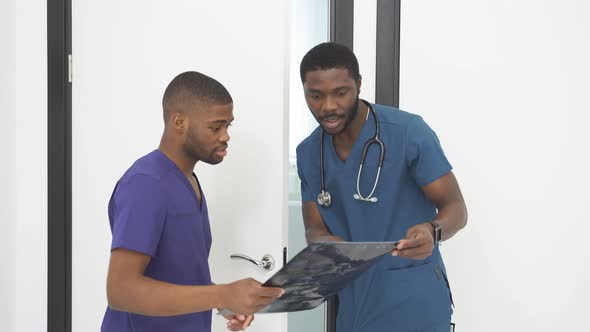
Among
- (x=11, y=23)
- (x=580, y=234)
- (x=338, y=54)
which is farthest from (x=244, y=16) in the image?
(x=580, y=234)

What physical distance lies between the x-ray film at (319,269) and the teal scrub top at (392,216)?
186mm

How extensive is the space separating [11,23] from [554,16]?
5.31 feet

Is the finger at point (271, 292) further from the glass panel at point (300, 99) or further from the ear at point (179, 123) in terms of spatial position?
the glass panel at point (300, 99)

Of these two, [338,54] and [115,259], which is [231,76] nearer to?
[338,54]

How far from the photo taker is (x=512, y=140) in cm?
152

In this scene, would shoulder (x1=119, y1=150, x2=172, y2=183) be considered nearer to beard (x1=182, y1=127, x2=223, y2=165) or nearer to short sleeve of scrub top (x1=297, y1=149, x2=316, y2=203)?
beard (x1=182, y1=127, x2=223, y2=165)

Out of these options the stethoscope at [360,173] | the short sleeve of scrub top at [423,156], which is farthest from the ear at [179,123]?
the short sleeve of scrub top at [423,156]

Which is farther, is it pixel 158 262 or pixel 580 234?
pixel 580 234

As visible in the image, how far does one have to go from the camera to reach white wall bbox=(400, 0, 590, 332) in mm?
1510

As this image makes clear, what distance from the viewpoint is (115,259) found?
862 millimetres

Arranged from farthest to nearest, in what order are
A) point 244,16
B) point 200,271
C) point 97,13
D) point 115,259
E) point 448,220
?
1. point 97,13
2. point 244,16
3. point 448,220
4. point 200,271
5. point 115,259

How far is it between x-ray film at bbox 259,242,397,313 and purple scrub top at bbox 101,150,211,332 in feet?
0.53

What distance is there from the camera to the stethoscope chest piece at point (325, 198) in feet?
4.10

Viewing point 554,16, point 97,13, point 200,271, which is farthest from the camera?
point 97,13
